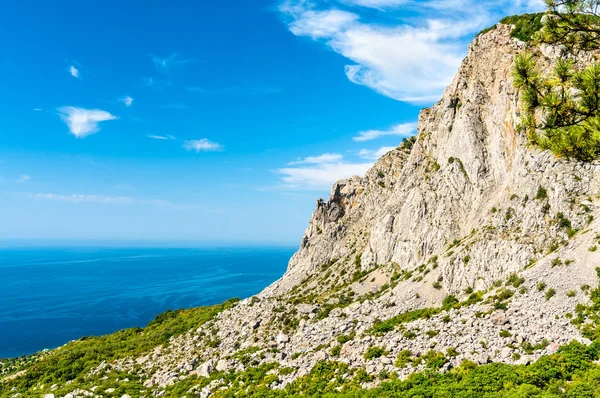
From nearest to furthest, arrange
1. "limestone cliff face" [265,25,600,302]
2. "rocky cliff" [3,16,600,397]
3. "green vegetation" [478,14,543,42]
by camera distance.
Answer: "rocky cliff" [3,16,600,397], "limestone cliff face" [265,25,600,302], "green vegetation" [478,14,543,42]

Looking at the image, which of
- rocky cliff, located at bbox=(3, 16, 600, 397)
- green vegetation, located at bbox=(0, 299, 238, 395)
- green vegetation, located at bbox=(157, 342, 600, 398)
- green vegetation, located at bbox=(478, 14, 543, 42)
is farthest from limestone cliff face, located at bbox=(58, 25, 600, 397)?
green vegetation, located at bbox=(0, 299, 238, 395)

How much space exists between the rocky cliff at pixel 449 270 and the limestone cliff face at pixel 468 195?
17 centimetres

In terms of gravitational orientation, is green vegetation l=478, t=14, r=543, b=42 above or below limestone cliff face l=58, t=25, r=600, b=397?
above

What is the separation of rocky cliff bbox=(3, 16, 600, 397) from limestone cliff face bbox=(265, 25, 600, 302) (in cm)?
17

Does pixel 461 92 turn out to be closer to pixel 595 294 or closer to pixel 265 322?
pixel 595 294

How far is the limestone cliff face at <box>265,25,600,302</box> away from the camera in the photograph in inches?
1465

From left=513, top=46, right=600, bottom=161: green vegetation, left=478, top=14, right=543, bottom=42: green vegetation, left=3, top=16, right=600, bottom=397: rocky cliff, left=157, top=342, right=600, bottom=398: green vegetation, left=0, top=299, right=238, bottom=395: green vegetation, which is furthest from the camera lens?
left=478, top=14, right=543, bottom=42: green vegetation

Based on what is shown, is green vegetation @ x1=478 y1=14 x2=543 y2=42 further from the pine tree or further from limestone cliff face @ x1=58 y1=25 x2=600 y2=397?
the pine tree

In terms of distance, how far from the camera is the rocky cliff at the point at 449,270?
27109 millimetres

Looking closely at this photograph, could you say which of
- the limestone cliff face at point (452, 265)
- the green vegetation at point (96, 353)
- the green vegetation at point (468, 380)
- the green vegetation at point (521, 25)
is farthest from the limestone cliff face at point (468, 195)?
the green vegetation at point (468, 380)

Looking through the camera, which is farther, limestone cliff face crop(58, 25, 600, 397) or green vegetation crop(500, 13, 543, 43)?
green vegetation crop(500, 13, 543, 43)

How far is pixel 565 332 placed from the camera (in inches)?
911

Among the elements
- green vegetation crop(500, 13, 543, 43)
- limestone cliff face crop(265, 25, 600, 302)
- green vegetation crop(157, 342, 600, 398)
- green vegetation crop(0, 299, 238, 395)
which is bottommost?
green vegetation crop(0, 299, 238, 395)

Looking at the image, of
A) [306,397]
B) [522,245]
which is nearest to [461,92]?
[522,245]
